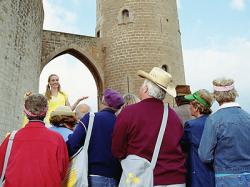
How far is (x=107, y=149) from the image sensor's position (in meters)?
2.86

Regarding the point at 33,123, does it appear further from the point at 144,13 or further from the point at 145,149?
the point at 144,13

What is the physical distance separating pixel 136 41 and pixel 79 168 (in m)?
14.0

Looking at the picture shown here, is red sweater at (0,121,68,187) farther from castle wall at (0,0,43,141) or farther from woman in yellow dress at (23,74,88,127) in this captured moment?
castle wall at (0,0,43,141)

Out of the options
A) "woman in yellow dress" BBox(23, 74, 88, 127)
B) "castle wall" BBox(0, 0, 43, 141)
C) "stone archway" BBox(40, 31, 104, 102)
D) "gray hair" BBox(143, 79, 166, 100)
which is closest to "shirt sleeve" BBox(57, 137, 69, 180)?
"gray hair" BBox(143, 79, 166, 100)

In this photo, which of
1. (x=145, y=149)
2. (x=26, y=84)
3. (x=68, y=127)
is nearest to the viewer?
(x=145, y=149)

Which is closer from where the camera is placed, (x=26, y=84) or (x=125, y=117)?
(x=125, y=117)

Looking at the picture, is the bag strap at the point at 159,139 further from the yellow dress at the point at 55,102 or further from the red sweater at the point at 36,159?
the yellow dress at the point at 55,102

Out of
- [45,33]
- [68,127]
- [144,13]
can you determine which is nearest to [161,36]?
[144,13]

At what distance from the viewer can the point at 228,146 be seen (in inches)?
105

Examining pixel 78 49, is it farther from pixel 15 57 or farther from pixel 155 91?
pixel 155 91

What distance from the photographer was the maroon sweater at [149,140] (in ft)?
8.52

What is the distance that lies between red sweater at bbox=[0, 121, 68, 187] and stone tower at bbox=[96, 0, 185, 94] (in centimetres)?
1324

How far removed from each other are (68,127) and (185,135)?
3.89 ft

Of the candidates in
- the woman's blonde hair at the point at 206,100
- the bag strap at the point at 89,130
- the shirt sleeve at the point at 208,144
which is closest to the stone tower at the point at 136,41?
the woman's blonde hair at the point at 206,100
